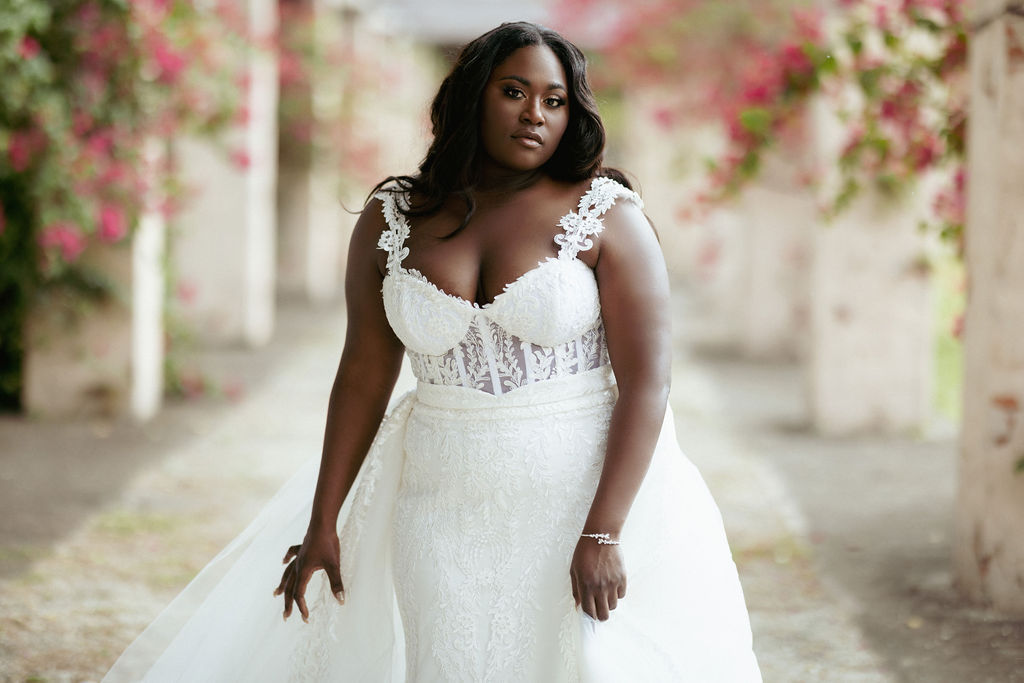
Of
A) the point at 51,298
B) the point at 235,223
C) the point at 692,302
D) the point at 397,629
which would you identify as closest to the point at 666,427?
the point at 397,629

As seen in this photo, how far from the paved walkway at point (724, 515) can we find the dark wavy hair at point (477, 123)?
6.59 ft

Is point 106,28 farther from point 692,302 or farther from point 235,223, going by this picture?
point 692,302

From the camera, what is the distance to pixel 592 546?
2.48 m

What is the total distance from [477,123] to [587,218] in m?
0.31

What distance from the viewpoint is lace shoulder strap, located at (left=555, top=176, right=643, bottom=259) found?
2.57 metres

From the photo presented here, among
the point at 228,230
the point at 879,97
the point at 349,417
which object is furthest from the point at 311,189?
the point at 349,417

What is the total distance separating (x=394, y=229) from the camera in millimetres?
2740

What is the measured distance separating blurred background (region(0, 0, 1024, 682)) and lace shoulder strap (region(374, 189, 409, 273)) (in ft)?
0.40

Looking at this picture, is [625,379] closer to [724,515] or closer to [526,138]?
[526,138]

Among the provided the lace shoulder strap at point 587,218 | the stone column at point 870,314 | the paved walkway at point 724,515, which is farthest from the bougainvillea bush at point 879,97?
the lace shoulder strap at point 587,218

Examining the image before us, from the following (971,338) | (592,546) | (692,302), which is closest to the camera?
(592,546)

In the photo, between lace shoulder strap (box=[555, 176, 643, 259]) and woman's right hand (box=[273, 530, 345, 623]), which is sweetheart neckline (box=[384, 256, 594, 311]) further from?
woman's right hand (box=[273, 530, 345, 623])

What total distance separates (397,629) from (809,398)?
227 inches

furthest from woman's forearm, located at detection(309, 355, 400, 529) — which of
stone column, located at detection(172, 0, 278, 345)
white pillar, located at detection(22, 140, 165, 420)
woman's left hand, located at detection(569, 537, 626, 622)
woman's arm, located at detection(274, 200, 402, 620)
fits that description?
stone column, located at detection(172, 0, 278, 345)
